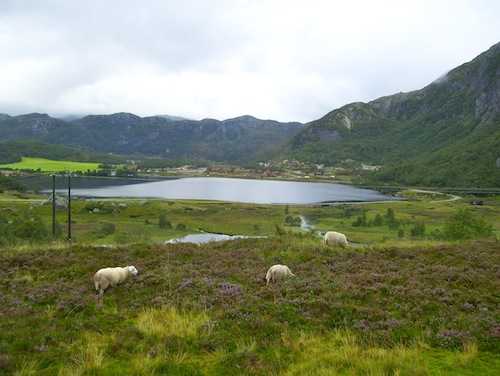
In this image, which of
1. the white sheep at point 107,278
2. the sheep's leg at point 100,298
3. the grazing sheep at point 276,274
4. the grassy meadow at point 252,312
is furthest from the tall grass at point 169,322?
the grazing sheep at point 276,274

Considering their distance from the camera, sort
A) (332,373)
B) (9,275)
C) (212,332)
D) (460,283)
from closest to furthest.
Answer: (332,373) → (212,332) → (460,283) → (9,275)

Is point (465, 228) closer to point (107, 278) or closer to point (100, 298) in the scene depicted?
point (107, 278)

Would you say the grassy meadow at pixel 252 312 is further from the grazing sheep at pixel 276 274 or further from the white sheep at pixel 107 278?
the grazing sheep at pixel 276 274

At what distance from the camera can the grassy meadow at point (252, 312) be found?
7.05 metres

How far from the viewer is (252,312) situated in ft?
30.4

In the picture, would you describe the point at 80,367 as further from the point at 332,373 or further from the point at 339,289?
the point at 339,289

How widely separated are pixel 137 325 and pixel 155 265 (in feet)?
17.9

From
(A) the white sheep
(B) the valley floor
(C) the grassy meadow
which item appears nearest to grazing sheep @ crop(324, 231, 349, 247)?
(C) the grassy meadow

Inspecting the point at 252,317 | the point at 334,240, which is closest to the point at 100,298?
the point at 252,317

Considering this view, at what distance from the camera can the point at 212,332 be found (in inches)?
323

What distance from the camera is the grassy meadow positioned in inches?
278

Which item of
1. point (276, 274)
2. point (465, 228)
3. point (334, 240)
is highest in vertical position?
point (276, 274)

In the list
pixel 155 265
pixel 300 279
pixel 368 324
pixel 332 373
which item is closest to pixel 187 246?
pixel 155 265

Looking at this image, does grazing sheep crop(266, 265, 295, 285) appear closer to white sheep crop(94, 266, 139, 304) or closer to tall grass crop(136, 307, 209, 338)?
tall grass crop(136, 307, 209, 338)
